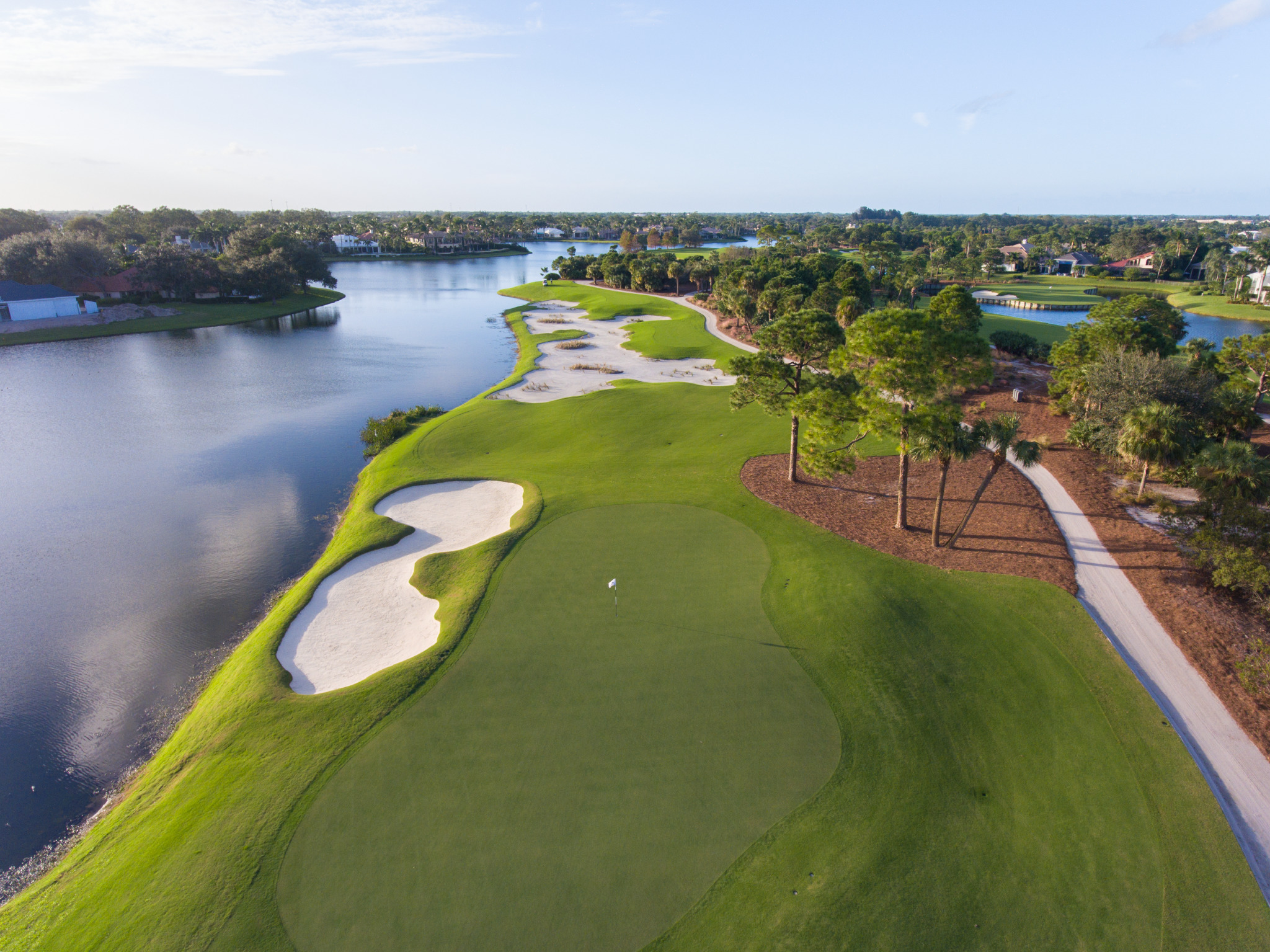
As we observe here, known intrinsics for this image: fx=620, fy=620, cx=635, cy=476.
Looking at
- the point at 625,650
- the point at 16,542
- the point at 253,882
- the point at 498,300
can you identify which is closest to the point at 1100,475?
the point at 625,650

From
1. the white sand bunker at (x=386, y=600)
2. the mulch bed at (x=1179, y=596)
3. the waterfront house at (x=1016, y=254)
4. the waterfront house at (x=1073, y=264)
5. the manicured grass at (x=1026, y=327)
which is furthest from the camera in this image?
the waterfront house at (x=1016, y=254)

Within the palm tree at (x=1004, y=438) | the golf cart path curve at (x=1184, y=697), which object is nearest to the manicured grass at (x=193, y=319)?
the palm tree at (x=1004, y=438)

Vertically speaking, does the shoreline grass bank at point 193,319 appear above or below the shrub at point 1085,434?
above

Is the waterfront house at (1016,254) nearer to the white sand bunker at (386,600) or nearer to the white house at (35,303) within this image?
the white sand bunker at (386,600)

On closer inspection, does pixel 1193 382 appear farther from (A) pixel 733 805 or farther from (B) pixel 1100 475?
(A) pixel 733 805

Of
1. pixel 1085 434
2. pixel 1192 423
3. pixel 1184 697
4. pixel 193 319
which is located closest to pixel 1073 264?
pixel 1085 434

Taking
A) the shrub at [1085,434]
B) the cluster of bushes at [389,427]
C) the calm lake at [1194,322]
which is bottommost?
the cluster of bushes at [389,427]

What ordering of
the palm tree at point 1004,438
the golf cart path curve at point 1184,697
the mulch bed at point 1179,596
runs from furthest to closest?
the palm tree at point 1004,438
the mulch bed at point 1179,596
the golf cart path curve at point 1184,697
